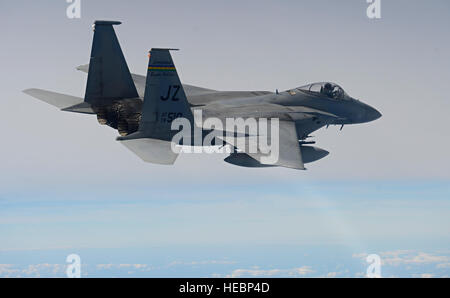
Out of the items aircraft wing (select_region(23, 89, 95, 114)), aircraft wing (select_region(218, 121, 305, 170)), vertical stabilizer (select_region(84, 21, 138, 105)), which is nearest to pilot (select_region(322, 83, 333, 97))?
aircraft wing (select_region(218, 121, 305, 170))

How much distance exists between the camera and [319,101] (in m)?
29.9

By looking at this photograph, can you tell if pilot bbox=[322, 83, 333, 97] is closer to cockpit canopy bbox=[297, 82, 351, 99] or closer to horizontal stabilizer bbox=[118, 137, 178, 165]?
cockpit canopy bbox=[297, 82, 351, 99]

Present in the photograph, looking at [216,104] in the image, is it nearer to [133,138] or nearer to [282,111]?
[282,111]

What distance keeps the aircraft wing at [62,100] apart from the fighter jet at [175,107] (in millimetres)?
40

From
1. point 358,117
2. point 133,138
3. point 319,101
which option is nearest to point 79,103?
point 133,138

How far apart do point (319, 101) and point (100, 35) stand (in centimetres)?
941

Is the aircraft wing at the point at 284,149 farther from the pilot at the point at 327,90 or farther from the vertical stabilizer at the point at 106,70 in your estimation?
the vertical stabilizer at the point at 106,70

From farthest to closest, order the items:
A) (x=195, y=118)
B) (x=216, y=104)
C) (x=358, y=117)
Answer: (x=358, y=117), (x=216, y=104), (x=195, y=118)

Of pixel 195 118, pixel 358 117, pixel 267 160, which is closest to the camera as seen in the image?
pixel 267 160

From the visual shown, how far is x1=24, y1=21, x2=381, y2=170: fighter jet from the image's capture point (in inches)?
942

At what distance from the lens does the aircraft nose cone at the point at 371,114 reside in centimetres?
3098

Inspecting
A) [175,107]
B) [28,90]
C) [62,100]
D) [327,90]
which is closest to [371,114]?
[327,90]


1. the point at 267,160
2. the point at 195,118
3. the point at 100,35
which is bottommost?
the point at 267,160

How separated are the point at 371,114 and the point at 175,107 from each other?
10.4 metres
